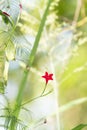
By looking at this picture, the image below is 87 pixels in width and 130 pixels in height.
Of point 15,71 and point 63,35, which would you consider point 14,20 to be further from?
point 15,71

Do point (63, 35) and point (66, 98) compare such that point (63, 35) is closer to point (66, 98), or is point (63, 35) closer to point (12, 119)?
point (12, 119)

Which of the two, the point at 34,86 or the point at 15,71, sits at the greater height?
the point at 15,71

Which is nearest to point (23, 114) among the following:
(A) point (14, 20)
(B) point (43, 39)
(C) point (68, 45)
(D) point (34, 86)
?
(A) point (14, 20)

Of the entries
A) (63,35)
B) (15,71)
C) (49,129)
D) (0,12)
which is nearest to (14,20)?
(0,12)

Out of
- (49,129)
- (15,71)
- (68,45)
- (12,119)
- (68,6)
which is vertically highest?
(68,6)

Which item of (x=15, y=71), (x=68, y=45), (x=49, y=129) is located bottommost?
(x=49, y=129)

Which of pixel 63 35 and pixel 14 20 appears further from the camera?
pixel 63 35

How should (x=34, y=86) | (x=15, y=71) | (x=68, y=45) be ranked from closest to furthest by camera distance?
(x=68, y=45), (x=34, y=86), (x=15, y=71)

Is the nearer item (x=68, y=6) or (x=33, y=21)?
(x=33, y=21)

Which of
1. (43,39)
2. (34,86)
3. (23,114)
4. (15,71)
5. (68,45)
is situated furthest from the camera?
(15,71)
